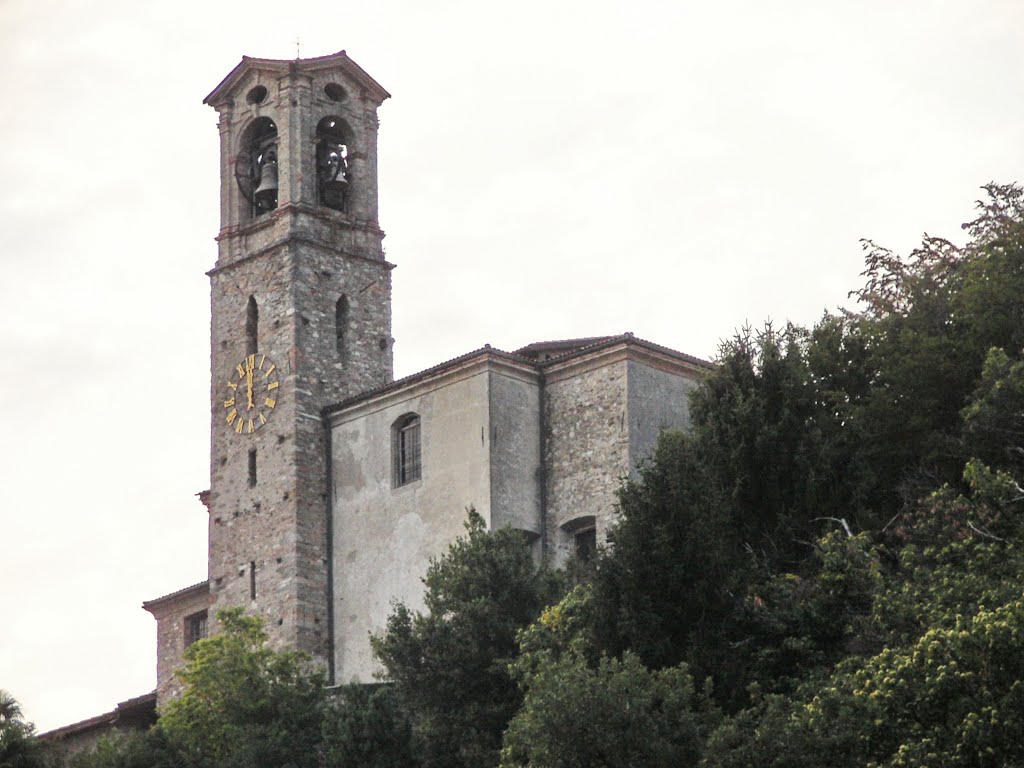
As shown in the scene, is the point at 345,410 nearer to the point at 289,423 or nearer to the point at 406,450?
the point at 289,423

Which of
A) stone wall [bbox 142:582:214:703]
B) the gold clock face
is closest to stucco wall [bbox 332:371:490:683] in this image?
the gold clock face

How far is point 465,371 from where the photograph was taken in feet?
157

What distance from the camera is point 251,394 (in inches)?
2040

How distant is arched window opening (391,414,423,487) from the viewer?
4873cm

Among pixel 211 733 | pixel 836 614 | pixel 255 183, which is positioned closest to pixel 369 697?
pixel 211 733

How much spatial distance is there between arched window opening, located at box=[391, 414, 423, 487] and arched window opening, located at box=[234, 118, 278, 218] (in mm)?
6643

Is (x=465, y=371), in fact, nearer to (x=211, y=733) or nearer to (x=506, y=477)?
(x=506, y=477)

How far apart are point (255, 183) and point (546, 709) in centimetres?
2255

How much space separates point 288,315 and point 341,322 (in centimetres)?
131

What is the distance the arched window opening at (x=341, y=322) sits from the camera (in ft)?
170

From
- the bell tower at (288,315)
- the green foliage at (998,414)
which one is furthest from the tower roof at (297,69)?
the green foliage at (998,414)

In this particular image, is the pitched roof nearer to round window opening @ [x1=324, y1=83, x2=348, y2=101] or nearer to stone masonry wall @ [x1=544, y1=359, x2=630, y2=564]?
stone masonry wall @ [x1=544, y1=359, x2=630, y2=564]

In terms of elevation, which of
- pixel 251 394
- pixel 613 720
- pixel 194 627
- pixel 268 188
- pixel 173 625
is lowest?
pixel 613 720

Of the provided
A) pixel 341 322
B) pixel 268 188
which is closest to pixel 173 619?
pixel 341 322
